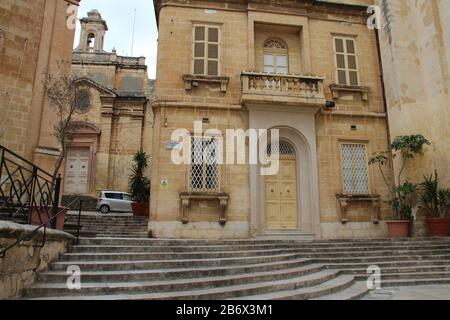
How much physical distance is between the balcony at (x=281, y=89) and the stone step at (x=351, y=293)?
6455 mm

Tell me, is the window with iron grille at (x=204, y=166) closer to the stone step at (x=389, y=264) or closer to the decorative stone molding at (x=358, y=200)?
the decorative stone molding at (x=358, y=200)

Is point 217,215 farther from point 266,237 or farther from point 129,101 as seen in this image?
point 129,101

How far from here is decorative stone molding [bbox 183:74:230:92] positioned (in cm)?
1160

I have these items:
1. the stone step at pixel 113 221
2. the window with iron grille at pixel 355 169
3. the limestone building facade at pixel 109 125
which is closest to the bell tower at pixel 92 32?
the limestone building facade at pixel 109 125

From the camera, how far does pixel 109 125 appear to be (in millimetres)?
24453

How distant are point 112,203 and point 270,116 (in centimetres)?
1194

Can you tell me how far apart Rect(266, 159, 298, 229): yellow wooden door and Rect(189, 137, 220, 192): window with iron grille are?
6.31ft

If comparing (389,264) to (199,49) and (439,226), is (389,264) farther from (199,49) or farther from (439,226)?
(199,49)

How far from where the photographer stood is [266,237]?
1084cm

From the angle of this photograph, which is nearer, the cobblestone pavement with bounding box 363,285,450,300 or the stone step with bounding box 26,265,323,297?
the stone step with bounding box 26,265,323,297

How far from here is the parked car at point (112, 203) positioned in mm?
19562

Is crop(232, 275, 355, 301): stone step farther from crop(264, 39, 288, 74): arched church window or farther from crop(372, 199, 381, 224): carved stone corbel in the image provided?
crop(264, 39, 288, 74): arched church window

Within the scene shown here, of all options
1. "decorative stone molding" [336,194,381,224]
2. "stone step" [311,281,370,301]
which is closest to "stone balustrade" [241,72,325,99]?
"decorative stone molding" [336,194,381,224]

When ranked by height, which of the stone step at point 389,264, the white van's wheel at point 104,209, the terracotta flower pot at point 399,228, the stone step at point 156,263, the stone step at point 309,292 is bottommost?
the stone step at point 309,292
